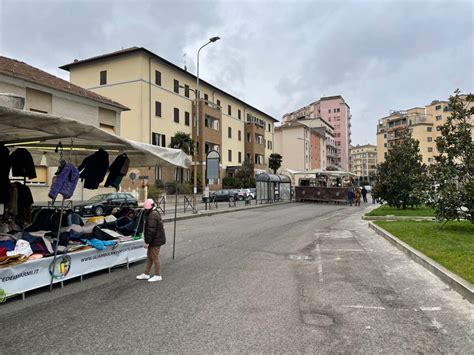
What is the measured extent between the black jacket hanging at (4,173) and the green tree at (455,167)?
12.4 meters

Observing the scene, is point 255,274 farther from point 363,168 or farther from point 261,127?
point 363,168

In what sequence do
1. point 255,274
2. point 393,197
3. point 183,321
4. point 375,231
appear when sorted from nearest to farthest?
point 183,321 < point 255,274 < point 375,231 < point 393,197

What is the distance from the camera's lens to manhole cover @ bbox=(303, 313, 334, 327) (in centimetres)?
489

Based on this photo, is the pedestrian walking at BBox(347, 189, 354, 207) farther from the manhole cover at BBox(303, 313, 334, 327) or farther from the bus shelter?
the manhole cover at BBox(303, 313, 334, 327)

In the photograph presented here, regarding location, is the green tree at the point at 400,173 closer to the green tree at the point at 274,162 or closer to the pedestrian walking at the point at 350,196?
the pedestrian walking at the point at 350,196

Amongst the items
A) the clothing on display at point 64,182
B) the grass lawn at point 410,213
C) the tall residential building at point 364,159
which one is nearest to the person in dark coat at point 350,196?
the grass lawn at point 410,213

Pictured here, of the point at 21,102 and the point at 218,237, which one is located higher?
the point at 21,102

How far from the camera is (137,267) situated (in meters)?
8.36

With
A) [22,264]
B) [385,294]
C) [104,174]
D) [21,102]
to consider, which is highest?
[21,102]

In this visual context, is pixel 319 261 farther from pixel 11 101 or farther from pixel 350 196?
pixel 350 196

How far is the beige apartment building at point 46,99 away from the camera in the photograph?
20.7m

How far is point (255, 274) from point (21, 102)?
16.8 feet

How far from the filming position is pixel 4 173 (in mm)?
8320

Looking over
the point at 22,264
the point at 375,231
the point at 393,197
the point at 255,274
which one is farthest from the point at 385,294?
the point at 393,197
